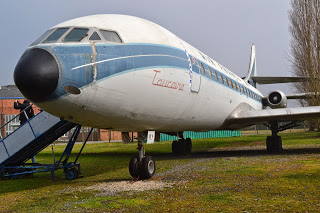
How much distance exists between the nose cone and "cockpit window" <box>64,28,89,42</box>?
0.75m

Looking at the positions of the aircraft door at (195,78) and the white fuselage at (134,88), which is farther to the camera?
the aircraft door at (195,78)

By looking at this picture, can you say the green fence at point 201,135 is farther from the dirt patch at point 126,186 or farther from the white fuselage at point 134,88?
the dirt patch at point 126,186

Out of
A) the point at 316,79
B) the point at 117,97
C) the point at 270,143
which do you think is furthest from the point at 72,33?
the point at 316,79

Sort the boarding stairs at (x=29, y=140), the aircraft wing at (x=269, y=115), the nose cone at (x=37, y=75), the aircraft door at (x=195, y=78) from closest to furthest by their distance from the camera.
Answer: the nose cone at (x=37, y=75) → the aircraft door at (x=195, y=78) → the boarding stairs at (x=29, y=140) → the aircraft wing at (x=269, y=115)

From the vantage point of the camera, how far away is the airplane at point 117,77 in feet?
21.9

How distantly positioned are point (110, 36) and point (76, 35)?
2.39 feet

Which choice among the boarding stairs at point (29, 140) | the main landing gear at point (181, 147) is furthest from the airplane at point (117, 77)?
the main landing gear at point (181, 147)

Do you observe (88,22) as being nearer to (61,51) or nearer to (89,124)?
(61,51)

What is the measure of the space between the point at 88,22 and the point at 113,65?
1.38 metres

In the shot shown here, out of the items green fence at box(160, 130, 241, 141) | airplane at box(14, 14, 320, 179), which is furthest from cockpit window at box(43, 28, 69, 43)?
green fence at box(160, 130, 241, 141)

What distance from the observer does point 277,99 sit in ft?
65.9

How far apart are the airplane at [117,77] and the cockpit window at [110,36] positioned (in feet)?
0.07

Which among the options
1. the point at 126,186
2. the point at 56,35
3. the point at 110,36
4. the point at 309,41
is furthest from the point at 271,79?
the point at 56,35

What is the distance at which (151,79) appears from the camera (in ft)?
26.7
